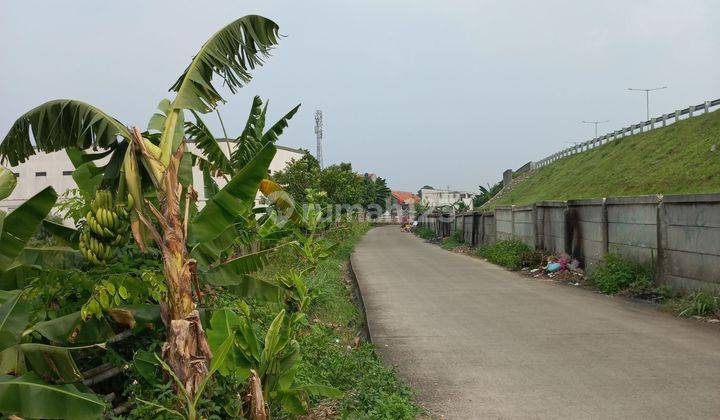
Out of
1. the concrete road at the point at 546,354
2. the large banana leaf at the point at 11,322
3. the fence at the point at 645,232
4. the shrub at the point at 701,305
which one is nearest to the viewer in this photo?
the large banana leaf at the point at 11,322

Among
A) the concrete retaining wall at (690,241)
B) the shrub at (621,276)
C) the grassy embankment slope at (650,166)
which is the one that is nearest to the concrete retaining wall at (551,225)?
the shrub at (621,276)

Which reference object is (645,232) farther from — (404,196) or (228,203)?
(404,196)

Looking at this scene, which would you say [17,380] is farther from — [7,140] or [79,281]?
[7,140]

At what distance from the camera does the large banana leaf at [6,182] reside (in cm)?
385

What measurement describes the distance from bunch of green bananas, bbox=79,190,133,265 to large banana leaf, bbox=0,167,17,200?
1.69ft

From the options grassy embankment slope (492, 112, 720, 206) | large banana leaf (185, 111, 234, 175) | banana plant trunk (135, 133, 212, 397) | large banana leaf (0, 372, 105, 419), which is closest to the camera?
large banana leaf (0, 372, 105, 419)

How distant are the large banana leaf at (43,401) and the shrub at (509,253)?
13.6 metres

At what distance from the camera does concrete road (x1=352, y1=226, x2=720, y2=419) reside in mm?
4660

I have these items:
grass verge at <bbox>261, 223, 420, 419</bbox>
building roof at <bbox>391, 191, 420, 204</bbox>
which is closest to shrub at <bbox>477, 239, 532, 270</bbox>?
grass verge at <bbox>261, 223, 420, 419</bbox>

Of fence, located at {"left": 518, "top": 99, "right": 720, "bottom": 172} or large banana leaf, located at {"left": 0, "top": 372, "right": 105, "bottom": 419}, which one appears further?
fence, located at {"left": 518, "top": 99, "right": 720, "bottom": 172}

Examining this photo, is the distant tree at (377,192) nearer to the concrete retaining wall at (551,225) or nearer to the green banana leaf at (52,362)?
the concrete retaining wall at (551,225)

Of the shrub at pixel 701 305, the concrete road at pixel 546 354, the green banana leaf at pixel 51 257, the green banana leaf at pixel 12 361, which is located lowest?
the concrete road at pixel 546 354

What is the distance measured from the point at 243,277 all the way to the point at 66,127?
1.92 metres

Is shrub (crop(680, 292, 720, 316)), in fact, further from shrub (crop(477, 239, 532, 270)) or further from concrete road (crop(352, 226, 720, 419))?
shrub (crop(477, 239, 532, 270))
